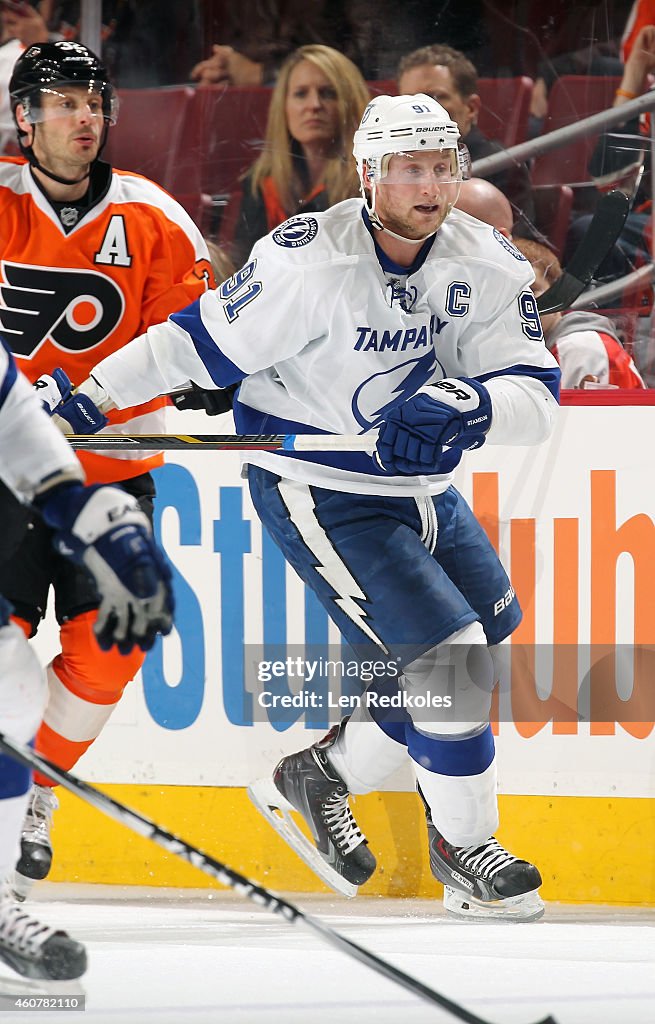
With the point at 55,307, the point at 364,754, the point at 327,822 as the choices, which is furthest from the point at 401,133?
the point at 327,822

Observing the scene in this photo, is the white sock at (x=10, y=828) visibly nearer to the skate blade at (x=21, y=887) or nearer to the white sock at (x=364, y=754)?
the skate blade at (x=21, y=887)

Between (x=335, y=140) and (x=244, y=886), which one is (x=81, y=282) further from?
(x=244, y=886)

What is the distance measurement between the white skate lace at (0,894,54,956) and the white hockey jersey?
2.68 feet

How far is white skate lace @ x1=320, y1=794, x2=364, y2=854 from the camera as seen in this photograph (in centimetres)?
248

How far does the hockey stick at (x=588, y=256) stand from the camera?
101 inches

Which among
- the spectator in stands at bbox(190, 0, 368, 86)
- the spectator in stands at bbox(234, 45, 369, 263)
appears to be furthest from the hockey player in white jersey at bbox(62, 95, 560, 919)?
the spectator in stands at bbox(190, 0, 368, 86)

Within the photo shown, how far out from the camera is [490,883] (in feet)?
7.80

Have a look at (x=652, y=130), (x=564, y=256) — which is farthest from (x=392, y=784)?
(x=652, y=130)

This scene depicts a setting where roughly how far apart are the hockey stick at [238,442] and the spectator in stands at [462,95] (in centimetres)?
58

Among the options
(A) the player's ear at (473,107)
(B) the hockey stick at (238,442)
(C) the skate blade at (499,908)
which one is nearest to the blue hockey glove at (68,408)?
(B) the hockey stick at (238,442)

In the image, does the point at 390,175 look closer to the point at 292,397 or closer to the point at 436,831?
the point at 292,397

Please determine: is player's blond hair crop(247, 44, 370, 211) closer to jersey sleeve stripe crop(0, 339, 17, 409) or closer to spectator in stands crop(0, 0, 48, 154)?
spectator in stands crop(0, 0, 48, 154)

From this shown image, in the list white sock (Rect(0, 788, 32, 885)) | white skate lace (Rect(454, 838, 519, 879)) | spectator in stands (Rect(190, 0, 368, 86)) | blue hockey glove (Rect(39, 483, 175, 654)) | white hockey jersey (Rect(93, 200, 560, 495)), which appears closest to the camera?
blue hockey glove (Rect(39, 483, 175, 654))

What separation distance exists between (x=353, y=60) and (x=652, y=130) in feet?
1.82
